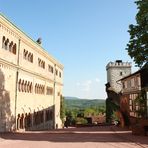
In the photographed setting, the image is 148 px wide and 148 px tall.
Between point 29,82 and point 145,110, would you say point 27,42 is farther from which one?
point 145,110

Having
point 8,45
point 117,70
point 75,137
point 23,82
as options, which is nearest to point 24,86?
point 23,82

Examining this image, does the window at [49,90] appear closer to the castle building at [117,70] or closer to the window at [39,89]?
the window at [39,89]

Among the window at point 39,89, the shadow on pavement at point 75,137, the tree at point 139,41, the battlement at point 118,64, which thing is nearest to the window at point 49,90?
the window at point 39,89

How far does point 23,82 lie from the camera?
29531mm

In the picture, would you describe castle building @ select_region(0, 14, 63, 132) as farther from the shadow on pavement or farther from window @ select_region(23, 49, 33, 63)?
the shadow on pavement

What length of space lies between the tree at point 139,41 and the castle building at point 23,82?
11216mm

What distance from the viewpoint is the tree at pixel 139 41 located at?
1975 cm

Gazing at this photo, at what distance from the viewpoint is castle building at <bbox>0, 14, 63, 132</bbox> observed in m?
24.6

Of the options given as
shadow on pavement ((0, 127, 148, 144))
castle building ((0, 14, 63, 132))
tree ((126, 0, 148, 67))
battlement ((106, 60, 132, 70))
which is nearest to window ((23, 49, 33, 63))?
castle building ((0, 14, 63, 132))

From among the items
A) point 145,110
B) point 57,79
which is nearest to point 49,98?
point 57,79

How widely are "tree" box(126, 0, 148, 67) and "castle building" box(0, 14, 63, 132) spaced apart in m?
11.2

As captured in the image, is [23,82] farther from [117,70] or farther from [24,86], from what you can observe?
[117,70]

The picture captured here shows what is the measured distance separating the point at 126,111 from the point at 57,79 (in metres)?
16.6

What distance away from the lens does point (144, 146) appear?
16.5m
